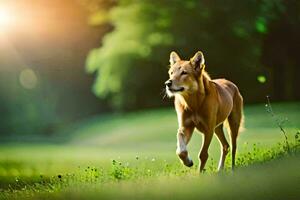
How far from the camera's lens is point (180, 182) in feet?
13.7

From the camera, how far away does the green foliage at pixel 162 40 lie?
4480mm

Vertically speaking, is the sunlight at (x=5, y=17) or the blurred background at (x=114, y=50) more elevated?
the sunlight at (x=5, y=17)

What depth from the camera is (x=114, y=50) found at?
178 inches

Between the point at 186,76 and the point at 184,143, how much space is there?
33cm

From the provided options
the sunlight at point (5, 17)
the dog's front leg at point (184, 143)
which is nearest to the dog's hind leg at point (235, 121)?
the dog's front leg at point (184, 143)

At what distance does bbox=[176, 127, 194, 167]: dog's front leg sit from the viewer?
4.03 m

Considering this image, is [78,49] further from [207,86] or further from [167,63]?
[207,86]

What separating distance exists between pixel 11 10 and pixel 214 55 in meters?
1.13

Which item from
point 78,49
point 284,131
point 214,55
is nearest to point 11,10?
point 78,49

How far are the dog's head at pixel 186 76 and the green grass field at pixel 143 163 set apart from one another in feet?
0.85

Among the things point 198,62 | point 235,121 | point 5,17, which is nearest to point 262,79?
point 235,121

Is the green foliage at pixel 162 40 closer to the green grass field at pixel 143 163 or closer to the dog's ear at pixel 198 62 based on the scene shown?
the green grass field at pixel 143 163

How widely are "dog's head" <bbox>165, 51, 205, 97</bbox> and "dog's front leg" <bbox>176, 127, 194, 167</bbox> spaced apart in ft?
0.62

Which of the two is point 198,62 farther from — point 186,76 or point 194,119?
point 194,119
